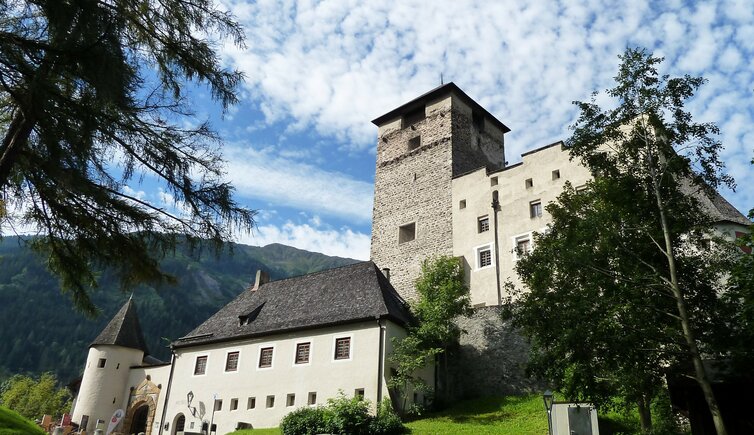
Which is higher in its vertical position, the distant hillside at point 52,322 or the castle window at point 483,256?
the distant hillside at point 52,322

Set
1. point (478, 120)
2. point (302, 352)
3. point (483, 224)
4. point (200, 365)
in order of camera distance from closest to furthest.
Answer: point (302, 352) → point (200, 365) → point (483, 224) → point (478, 120)

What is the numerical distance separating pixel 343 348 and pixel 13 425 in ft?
45.2

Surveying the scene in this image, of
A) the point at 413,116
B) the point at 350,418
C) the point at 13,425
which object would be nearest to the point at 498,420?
the point at 350,418

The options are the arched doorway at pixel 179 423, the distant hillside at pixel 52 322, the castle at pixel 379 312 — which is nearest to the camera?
the castle at pixel 379 312

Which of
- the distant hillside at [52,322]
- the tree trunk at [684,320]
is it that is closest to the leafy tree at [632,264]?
the tree trunk at [684,320]

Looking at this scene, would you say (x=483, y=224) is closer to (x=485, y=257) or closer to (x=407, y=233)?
(x=485, y=257)

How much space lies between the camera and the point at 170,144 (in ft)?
27.7

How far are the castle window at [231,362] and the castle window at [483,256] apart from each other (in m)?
11.7

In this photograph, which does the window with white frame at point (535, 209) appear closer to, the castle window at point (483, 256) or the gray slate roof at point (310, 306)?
the castle window at point (483, 256)

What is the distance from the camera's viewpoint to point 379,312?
2152 centimetres

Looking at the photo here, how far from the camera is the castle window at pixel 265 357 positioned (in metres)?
23.5

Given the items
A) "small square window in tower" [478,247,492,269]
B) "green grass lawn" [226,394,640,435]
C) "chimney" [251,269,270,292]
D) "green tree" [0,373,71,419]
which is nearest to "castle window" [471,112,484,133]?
"small square window in tower" [478,247,492,269]

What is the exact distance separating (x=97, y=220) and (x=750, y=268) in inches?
446

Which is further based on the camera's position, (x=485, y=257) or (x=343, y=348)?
(x=485, y=257)
